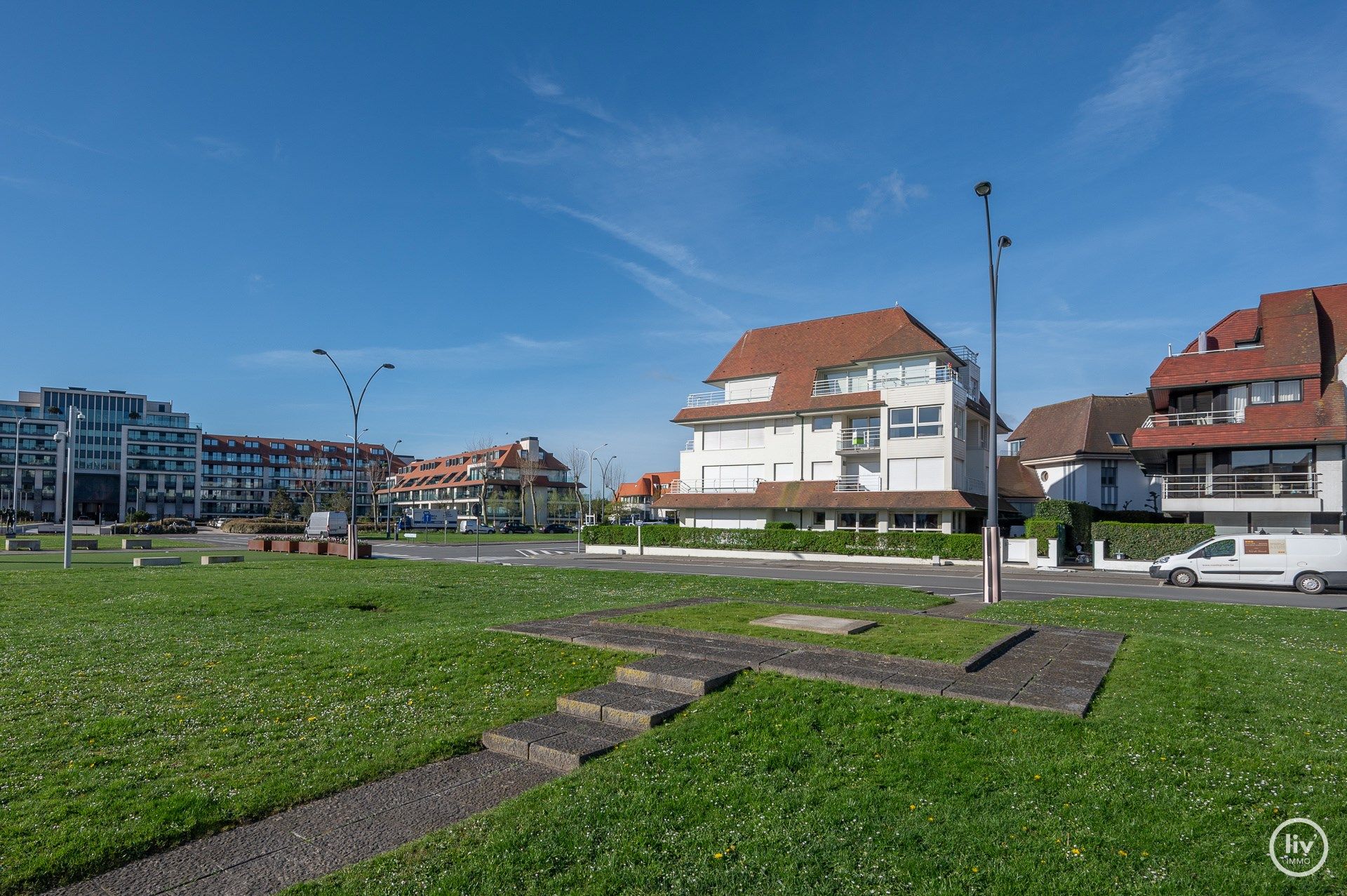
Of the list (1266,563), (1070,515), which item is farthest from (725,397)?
(1266,563)

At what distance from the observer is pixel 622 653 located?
9.48 metres

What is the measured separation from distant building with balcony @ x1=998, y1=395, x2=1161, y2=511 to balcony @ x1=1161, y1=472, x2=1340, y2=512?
44.3 feet

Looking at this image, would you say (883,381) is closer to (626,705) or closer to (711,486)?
(711,486)

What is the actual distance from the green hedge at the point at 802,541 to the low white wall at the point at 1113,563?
5126mm

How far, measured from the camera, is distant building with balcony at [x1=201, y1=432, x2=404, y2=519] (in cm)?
13838

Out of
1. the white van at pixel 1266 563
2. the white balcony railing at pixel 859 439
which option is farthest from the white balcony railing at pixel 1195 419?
the white balcony railing at pixel 859 439

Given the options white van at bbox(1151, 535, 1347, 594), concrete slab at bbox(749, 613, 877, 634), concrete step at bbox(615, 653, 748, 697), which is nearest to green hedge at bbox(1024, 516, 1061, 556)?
white van at bbox(1151, 535, 1347, 594)

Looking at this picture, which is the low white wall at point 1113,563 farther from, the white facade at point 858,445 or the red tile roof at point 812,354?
the red tile roof at point 812,354

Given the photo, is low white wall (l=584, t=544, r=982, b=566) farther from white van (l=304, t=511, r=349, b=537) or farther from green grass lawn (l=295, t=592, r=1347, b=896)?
green grass lawn (l=295, t=592, r=1347, b=896)

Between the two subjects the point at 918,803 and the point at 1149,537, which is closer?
the point at 918,803

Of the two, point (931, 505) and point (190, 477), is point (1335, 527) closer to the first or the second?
point (931, 505)

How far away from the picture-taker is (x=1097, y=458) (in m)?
52.8

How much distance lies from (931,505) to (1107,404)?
80.8 ft

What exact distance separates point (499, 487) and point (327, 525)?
53.5 metres
